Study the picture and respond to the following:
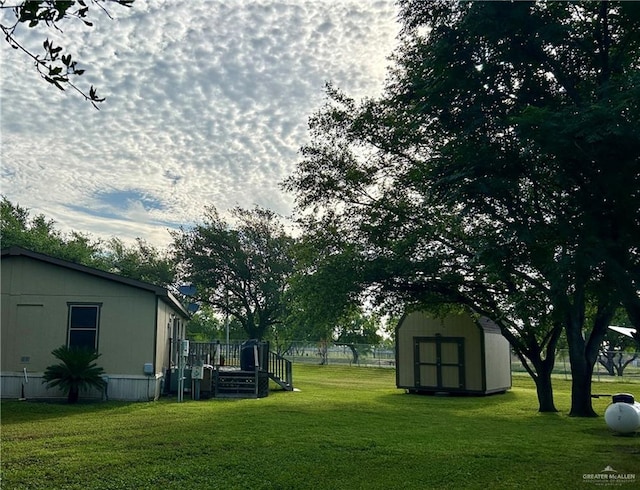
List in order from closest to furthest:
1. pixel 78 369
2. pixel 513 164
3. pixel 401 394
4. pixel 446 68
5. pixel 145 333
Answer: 1. pixel 513 164
2. pixel 446 68
3. pixel 78 369
4. pixel 145 333
5. pixel 401 394

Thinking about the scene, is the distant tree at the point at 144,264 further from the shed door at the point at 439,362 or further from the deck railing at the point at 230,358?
the shed door at the point at 439,362

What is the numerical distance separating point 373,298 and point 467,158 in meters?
7.22

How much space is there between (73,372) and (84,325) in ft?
4.97

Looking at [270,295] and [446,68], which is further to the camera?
[270,295]

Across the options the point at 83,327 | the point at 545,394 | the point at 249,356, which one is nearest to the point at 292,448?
the point at 83,327

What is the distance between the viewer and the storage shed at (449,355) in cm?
2003

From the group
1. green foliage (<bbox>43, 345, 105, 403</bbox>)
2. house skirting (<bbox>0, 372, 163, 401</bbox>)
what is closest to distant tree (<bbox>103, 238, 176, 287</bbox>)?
house skirting (<bbox>0, 372, 163, 401</bbox>)

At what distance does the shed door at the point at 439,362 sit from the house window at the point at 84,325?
1147cm

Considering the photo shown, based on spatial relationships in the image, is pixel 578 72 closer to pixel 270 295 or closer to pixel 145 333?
pixel 145 333

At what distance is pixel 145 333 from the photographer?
46.9ft

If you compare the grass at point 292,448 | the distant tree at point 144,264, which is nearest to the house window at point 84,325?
the grass at point 292,448

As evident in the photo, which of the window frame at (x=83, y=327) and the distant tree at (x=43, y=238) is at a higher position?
the distant tree at (x=43, y=238)

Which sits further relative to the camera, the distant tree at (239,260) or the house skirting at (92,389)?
the distant tree at (239,260)

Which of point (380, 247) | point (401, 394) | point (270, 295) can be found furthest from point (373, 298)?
point (270, 295)
